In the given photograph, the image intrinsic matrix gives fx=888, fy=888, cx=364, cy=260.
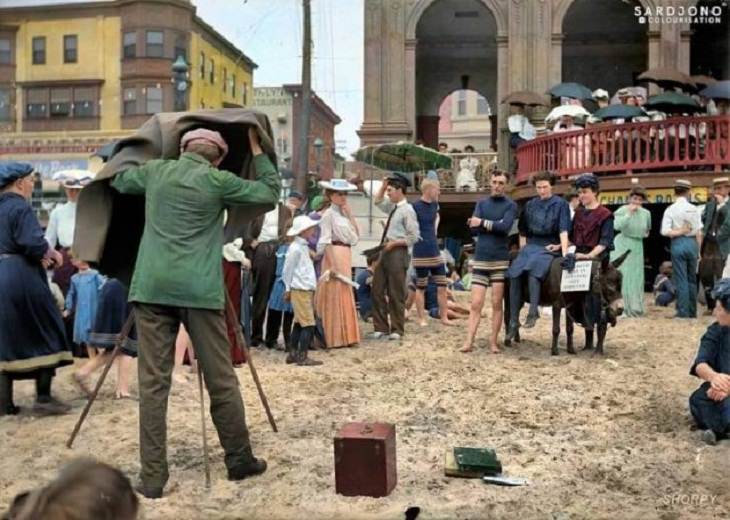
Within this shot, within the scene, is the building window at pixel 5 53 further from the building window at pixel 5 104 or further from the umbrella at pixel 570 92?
the umbrella at pixel 570 92

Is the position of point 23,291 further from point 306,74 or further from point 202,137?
point 306,74

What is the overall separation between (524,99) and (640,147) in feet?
12.9

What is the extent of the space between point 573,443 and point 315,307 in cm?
342

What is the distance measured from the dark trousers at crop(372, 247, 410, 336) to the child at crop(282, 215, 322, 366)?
1.17 metres

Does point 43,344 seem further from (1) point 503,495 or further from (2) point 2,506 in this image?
(1) point 503,495

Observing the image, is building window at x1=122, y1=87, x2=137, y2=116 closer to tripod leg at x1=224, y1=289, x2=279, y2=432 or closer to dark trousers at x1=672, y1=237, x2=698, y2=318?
tripod leg at x1=224, y1=289, x2=279, y2=432

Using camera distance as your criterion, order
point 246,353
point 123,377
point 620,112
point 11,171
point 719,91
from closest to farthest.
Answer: point 246,353 → point 11,171 → point 123,377 → point 719,91 → point 620,112

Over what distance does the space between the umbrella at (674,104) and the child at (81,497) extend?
1042cm

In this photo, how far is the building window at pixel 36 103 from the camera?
4742mm

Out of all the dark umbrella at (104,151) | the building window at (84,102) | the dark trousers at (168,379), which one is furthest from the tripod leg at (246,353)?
the building window at (84,102)

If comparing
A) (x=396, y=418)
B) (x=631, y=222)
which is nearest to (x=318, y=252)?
(x=396, y=418)

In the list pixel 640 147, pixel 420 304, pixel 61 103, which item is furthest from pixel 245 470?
pixel 640 147

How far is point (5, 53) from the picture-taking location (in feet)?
15.7

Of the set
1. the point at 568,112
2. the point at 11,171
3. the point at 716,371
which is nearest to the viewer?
the point at 716,371
